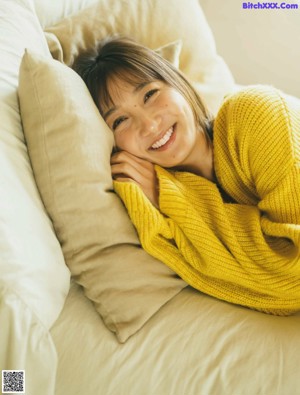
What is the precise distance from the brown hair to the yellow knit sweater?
0.20 metres

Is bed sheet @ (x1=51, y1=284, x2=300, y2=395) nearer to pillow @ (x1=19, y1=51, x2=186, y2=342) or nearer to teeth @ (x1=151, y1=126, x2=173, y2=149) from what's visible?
pillow @ (x1=19, y1=51, x2=186, y2=342)

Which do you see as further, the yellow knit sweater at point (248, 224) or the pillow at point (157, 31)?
the pillow at point (157, 31)

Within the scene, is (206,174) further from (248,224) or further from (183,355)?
(183,355)

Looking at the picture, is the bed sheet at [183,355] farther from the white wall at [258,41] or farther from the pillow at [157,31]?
the white wall at [258,41]

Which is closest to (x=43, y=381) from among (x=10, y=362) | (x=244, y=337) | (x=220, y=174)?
(x=10, y=362)

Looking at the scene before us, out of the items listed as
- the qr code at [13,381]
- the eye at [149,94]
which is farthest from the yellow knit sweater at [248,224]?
the qr code at [13,381]

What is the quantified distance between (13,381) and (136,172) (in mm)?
514

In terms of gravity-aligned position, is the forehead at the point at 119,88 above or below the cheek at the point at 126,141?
above

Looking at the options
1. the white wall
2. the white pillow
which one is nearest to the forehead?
the white pillow

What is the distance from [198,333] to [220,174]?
0.42 meters

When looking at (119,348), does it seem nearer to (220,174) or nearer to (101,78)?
(220,174)

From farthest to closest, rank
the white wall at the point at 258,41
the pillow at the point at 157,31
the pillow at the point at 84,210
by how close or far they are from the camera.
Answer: the white wall at the point at 258,41 < the pillow at the point at 157,31 < the pillow at the point at 84,210

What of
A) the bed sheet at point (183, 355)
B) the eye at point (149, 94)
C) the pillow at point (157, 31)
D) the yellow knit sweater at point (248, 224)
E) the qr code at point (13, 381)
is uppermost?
the pillow at point (157, 31)

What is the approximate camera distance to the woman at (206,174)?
0.85 metres
